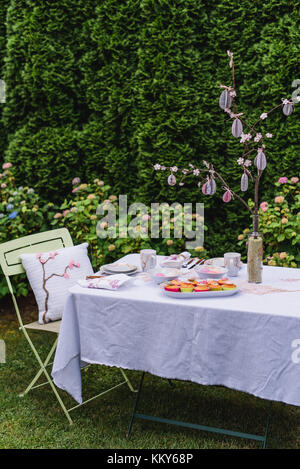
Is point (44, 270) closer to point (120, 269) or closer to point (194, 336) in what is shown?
point (120, 269)

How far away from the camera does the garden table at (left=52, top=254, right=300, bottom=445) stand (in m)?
2.27

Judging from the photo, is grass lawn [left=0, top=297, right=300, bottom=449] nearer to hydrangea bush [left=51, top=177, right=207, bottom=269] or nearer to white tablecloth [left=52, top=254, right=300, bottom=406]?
white tablecloth [left=52, top=254, right=300, bottom=406]

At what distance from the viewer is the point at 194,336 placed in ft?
7.91

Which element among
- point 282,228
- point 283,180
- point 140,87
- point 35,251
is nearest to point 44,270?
point 35,251

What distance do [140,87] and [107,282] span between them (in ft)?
8.21

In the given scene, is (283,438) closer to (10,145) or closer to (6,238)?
(6,238)

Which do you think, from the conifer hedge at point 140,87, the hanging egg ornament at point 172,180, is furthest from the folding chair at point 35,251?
the conifer hedge at point 140,87

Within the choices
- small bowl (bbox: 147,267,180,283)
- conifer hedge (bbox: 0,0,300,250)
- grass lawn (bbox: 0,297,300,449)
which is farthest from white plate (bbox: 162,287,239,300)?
conifer hedge (bbox: 0,0,300,250)

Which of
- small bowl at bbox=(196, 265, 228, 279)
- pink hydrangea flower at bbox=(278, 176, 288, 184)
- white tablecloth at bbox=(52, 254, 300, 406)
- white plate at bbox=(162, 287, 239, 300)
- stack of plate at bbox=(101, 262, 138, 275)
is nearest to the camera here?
white tablecloth at bbox=(52, 254, 300, 406)

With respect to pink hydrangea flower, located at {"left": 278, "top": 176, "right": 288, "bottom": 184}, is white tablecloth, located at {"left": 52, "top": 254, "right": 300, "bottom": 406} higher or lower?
lower

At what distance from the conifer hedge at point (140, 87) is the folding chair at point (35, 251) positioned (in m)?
1.44

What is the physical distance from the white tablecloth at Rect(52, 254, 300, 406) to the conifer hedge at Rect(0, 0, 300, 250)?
2042 millimetres

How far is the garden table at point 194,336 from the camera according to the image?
2273mm

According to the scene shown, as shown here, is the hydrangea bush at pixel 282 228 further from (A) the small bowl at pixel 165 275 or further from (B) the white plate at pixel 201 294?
(B) the white plate at pixel 201 294
